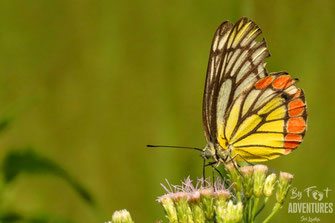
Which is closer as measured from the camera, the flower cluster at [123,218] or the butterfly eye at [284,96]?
the flower cluster at [123,218]

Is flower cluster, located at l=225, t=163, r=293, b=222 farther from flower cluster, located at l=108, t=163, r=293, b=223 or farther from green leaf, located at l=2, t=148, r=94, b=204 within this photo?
green leaf, located at l=2, t=148, r=94, b=204

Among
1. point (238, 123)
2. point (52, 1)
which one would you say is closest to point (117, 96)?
point (52, 1)


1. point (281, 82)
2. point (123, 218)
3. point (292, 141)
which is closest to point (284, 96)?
point (281, 82)

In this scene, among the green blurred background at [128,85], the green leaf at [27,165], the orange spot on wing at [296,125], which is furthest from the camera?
the green blurred background at [128,85]

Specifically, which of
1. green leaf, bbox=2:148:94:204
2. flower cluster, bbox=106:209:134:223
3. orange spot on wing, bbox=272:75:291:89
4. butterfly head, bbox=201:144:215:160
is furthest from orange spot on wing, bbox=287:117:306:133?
green leaf, bbox=2:148:94:204

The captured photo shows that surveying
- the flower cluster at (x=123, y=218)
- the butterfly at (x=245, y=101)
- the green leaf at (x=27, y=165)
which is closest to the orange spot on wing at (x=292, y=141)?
the butterfly at (x=245, y=101)

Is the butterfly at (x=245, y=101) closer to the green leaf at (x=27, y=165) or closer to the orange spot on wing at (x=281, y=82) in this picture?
the orange spot on wing at (x=281, y=82)
